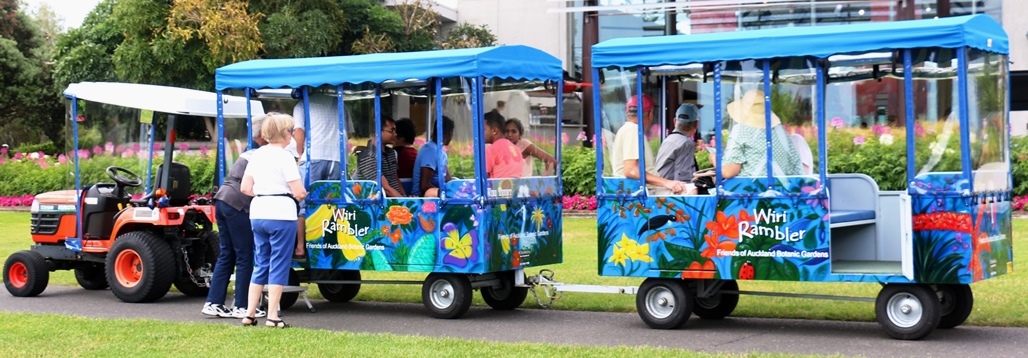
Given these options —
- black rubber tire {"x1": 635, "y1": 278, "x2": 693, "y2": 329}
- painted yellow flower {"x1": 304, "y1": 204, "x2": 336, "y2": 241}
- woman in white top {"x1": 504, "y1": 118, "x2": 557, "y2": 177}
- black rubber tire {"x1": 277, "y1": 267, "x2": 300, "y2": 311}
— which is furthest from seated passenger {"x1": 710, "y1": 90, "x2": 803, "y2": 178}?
black rubber tire {"x1": 277, "y1": 267, "x2": 300, "y2": 311}

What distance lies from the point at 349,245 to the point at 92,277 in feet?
12.9

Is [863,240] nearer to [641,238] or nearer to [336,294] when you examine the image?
[641,238]

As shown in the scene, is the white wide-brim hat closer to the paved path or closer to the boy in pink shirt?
the paved path

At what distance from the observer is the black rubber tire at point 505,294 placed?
12.1m

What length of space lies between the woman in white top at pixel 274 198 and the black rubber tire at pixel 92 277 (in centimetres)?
431

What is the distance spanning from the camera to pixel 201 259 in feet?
43.4

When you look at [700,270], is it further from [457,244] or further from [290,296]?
[290,296]

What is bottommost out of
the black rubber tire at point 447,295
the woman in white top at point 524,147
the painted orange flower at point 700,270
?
the black rubber tire at point 447,295

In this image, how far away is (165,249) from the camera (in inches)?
502

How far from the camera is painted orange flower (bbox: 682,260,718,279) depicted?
10312 mm

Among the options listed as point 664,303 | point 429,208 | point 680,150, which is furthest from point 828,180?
point 429,208

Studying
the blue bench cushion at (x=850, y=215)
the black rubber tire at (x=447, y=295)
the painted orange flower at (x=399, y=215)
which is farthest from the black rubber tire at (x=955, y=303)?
the painted orange flower at (x=399, y=215)

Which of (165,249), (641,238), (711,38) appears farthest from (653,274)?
(165,249)

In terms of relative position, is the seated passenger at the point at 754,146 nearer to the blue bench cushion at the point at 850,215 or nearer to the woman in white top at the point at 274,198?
the blue bench cushion at the point at 850,215
